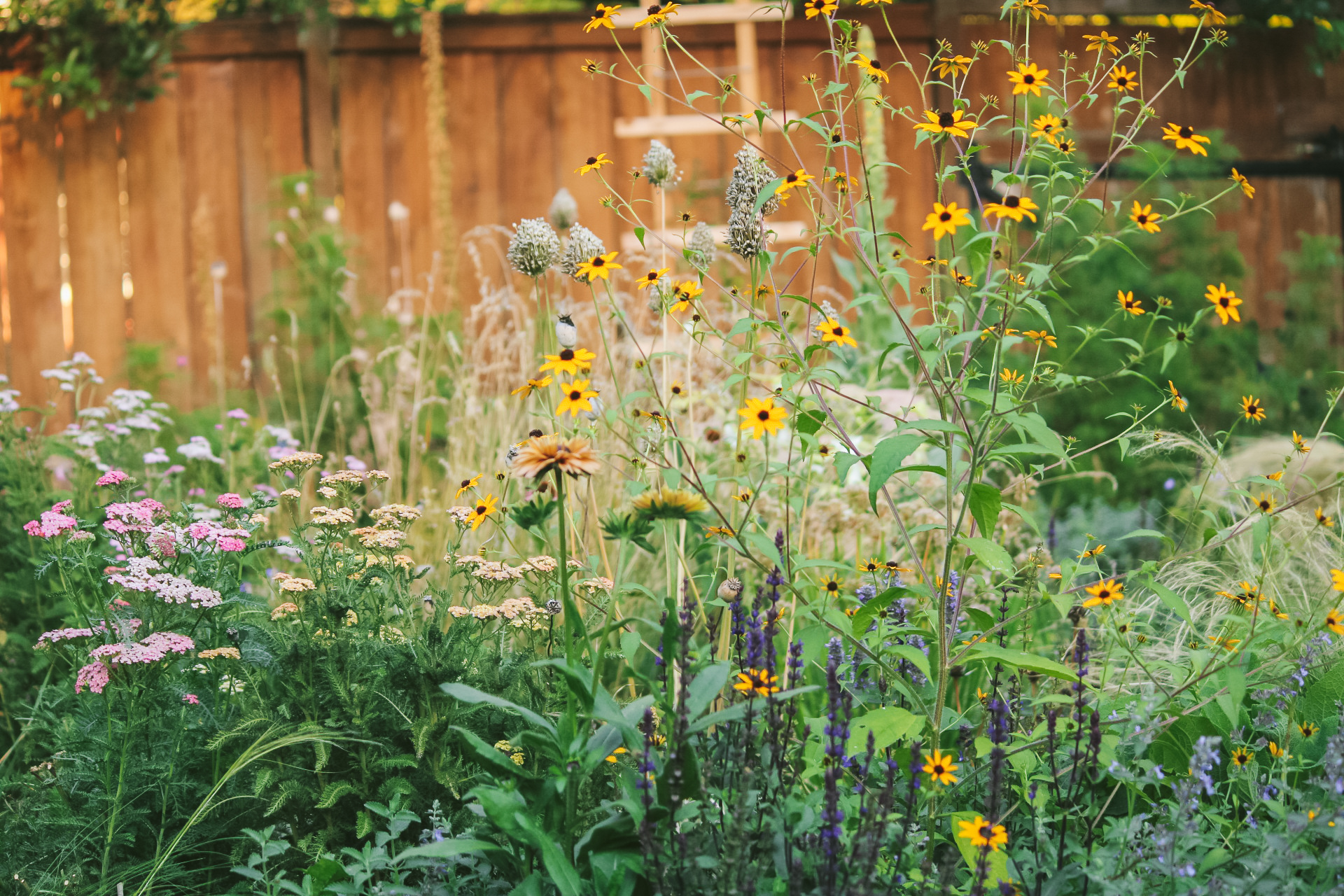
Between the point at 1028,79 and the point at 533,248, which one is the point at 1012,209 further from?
the point at 533,248

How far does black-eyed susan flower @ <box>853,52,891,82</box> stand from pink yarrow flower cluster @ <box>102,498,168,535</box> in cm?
145

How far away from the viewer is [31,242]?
5266mm

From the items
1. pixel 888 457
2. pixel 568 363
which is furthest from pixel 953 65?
pixel 568 363

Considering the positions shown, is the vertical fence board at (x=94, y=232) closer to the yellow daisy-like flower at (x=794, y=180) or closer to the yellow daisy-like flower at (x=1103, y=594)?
the yellow daisy-like flower at (x=794, y=180)

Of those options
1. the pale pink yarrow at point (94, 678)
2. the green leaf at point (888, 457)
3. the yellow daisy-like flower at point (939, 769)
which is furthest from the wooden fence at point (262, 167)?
the yellow daisy-like flower at point (939, 769)

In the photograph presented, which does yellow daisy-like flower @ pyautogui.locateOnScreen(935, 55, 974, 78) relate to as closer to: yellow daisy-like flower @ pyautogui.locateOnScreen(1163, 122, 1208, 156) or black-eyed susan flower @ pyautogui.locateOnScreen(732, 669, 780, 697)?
yellow daisy-like flower @ pyautogui.locateOnScreen(1163, 122, 1208, 156)

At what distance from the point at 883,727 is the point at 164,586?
3.86ft

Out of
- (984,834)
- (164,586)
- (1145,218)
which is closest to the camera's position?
(984,834)

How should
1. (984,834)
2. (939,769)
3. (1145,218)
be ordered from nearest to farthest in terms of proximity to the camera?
(984,834)
(939,769)
(1145,218)

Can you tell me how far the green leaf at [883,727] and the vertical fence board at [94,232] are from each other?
4958 mm

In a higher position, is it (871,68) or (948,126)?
(871,68)

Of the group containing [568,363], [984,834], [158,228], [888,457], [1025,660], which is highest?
[158,228]

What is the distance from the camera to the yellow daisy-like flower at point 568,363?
1472 mm

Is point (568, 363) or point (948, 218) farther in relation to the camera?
point (568, 363)
